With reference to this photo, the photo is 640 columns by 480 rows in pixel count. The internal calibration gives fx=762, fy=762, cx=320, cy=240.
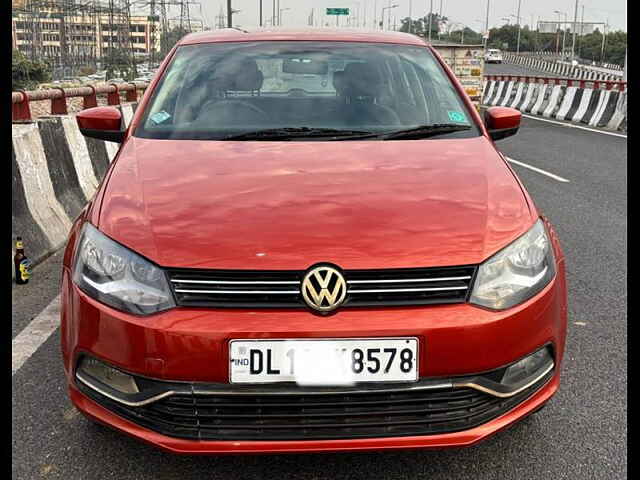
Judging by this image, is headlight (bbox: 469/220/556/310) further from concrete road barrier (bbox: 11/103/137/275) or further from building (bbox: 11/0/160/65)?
building (bbox: 11/0/160/65)

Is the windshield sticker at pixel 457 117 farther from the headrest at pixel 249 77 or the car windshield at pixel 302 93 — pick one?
the headrest at pixel 249 77

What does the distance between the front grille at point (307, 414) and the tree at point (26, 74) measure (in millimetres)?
49572

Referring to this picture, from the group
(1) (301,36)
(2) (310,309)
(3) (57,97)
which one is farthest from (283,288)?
(3) (57,97)

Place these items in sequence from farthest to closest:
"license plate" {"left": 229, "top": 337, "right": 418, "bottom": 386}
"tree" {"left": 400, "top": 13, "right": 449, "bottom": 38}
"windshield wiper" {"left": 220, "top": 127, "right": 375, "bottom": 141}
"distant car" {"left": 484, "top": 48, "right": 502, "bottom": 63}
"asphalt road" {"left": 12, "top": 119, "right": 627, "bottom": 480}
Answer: "tree" {"left": 400, "top": 13, "right": 449, "bottom": 38}, "distant car" {"left": 484, "top": 48, "right": 502, "bottom": 63}, "windshield wiper" {"left": 220, "top": 127, "right": 375, "bottom": 141}, "asphalt road" {"left": 12, "top": 119, "right": 627, "bottom": 480}, "license plate" {"left": 229, "top": 337, "right": 418, "bottom": 386}

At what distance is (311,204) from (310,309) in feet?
1.53

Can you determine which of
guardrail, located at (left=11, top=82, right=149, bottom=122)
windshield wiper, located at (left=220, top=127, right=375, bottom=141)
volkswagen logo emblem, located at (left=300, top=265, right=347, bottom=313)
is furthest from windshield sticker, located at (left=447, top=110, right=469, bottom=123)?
guardrail, located at (left=11, top=82, right=149, bottom=122)

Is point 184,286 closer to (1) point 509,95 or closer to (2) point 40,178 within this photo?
(2) point 40,178

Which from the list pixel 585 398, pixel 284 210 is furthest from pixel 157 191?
pixel 585 398

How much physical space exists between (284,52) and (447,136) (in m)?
1.05

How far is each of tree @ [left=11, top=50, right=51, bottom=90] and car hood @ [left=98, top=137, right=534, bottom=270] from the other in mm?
48777

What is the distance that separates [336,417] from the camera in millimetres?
2234

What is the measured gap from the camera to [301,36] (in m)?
4.07

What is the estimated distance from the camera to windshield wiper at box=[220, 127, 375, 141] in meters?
3.29

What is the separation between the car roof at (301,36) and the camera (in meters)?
4.04
